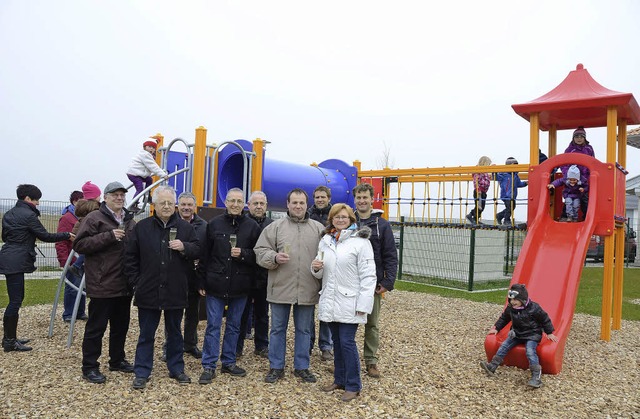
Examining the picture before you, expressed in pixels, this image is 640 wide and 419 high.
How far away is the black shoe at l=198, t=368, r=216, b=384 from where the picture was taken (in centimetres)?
449

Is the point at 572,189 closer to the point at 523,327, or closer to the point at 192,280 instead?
the point at 523,327

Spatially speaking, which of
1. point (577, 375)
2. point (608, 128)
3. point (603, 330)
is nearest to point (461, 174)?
point (608, 128)

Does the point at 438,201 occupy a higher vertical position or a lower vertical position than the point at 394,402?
higher

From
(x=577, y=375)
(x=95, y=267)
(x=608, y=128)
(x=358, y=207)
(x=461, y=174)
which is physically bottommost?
(x=577, y=375)

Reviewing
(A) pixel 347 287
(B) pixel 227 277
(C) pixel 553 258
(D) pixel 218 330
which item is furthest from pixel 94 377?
(C) pixel 553 258

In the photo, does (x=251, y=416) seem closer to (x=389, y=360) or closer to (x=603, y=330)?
(x=389, y=360)

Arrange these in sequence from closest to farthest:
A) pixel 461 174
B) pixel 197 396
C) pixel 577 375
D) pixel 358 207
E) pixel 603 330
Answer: pixel 197 396 < pixel 358 207 < pixel 577 375 < pixel 603 330 < pixel 461 174

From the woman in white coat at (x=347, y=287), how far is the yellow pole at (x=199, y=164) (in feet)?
9.13

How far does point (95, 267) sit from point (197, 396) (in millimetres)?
1416

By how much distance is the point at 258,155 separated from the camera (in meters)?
7.21

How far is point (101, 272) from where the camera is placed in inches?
176

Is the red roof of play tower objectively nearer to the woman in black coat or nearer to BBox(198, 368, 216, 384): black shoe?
BBox(198, 368, 216, 384): black shoe

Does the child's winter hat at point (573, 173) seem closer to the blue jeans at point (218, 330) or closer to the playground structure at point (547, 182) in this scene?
the playground structure at point (547, 182)

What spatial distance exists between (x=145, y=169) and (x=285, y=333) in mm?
3448
